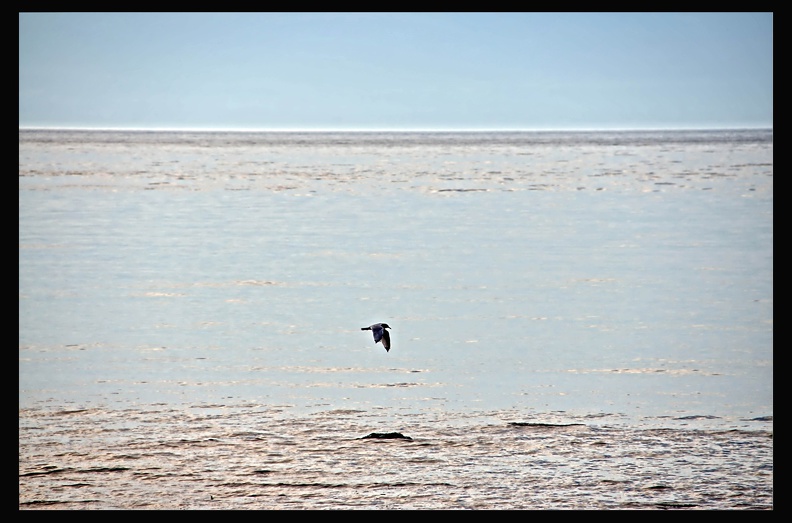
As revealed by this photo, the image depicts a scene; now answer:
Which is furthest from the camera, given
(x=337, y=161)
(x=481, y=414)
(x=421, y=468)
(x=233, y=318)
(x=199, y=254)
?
(x=337, y=161)

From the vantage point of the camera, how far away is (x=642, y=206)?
893 inches

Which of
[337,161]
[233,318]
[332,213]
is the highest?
[337,161]

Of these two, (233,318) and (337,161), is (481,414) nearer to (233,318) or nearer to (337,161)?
(233,318)

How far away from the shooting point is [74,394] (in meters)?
9.08

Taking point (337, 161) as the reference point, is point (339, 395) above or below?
below

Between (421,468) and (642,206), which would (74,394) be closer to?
(421,468)

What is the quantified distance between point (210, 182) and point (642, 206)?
13.1 metres

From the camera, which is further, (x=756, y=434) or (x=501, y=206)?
(x=501, y=206)

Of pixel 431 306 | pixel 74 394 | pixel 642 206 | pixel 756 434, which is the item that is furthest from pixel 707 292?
pixel 642 206

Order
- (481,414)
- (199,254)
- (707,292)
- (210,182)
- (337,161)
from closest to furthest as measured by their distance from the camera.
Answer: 1. (481,414)
2. (707,292)
3. (199,254)
4. (210,182)
5. (337,161)

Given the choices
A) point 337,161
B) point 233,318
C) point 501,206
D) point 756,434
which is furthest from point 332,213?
point 337,161

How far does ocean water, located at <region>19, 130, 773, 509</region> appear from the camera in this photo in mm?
7172

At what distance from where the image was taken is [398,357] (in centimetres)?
1041

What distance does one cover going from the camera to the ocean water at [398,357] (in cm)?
717
